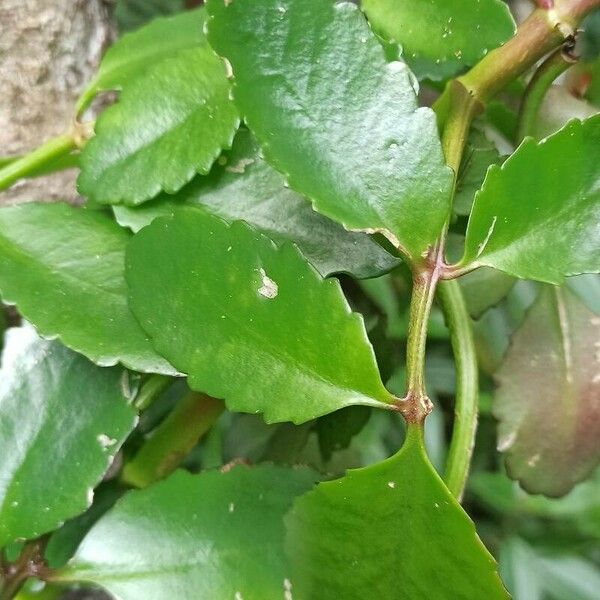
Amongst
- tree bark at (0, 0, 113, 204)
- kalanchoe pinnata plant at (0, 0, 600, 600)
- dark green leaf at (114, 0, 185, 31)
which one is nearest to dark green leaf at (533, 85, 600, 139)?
kalanchoe pinnata plant at (0, 0, 600, 600)

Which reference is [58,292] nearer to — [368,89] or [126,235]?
[126,235]

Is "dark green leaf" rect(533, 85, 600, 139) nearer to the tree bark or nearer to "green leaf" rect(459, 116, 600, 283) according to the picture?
"green leaf" rect(459, 116, 600, 283)

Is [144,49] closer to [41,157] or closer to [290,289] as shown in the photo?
[41,157]

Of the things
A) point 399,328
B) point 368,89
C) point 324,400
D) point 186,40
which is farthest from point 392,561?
point 399,328

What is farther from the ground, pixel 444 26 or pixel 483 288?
pixel 444 26

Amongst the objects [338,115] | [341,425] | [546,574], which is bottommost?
[546,574]

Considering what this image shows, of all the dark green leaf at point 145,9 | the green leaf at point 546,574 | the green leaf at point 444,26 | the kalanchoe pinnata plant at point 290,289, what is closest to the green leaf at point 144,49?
the kalanchoe pinnata plant at point 290,289

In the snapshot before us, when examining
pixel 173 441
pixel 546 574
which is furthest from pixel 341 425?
pixel 546 574
